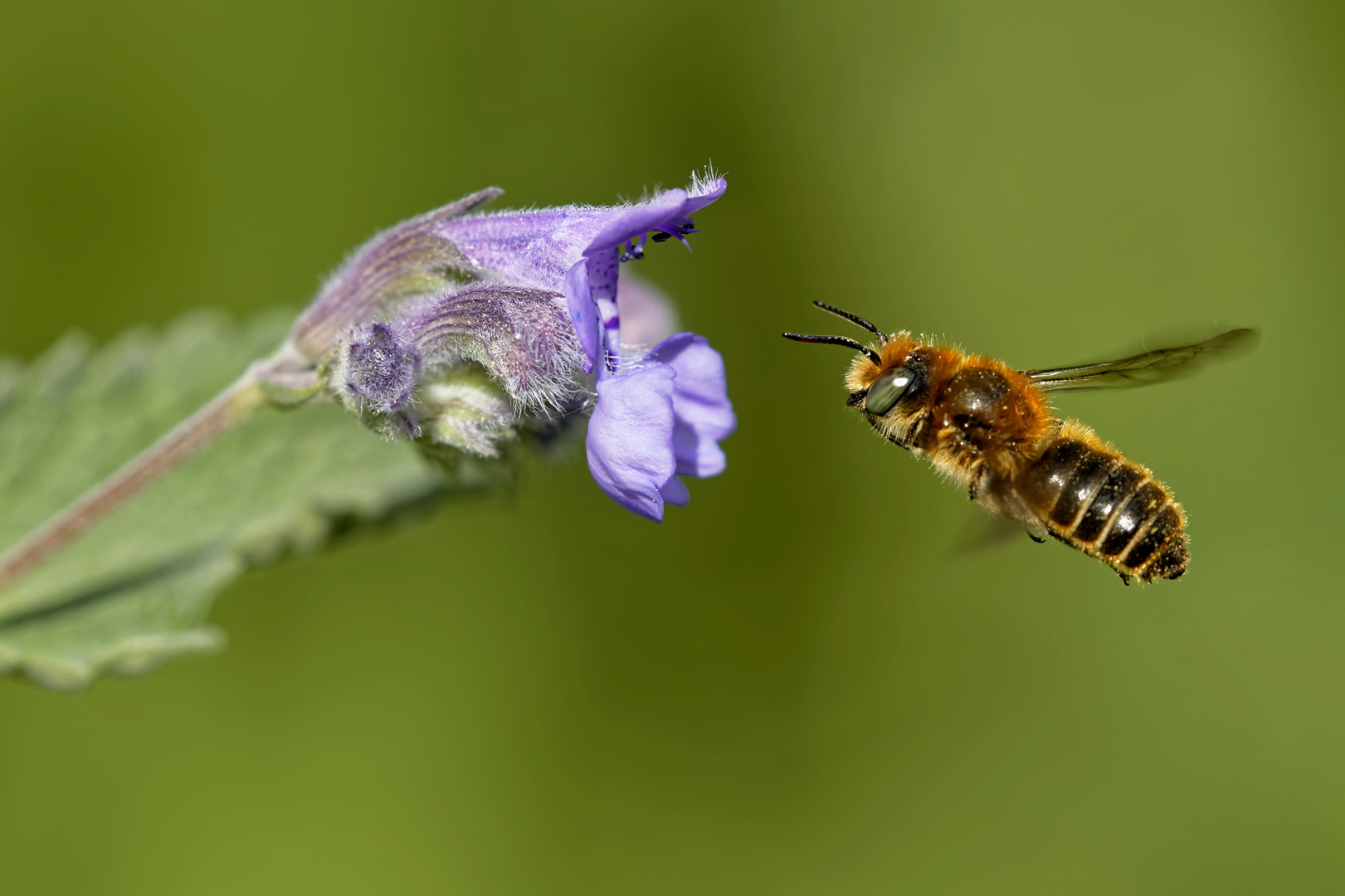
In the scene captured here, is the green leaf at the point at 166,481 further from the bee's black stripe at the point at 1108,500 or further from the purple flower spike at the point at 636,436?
the bee's black stripe at the point at 1108,500

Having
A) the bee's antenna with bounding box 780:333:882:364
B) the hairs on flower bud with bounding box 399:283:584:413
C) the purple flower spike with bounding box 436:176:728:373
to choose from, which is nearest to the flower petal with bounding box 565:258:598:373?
the purple flower spike with bounding box 436:176:728:373

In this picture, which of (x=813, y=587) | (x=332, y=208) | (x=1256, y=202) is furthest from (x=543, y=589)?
(x=1256, y=202)

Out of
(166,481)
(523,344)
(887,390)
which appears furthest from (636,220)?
(166,481)

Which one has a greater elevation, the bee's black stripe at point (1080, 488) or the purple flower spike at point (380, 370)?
the bee's black stripe at point (1080, 488)

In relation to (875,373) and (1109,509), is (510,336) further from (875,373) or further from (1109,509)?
(1109,509)

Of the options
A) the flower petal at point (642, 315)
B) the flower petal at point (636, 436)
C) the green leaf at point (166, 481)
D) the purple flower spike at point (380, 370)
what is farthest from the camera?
the flower petal at point (642, 315)

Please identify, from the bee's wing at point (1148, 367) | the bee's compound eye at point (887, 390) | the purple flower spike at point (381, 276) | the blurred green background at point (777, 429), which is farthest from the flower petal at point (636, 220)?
the blurred green background at point (777, 429)
